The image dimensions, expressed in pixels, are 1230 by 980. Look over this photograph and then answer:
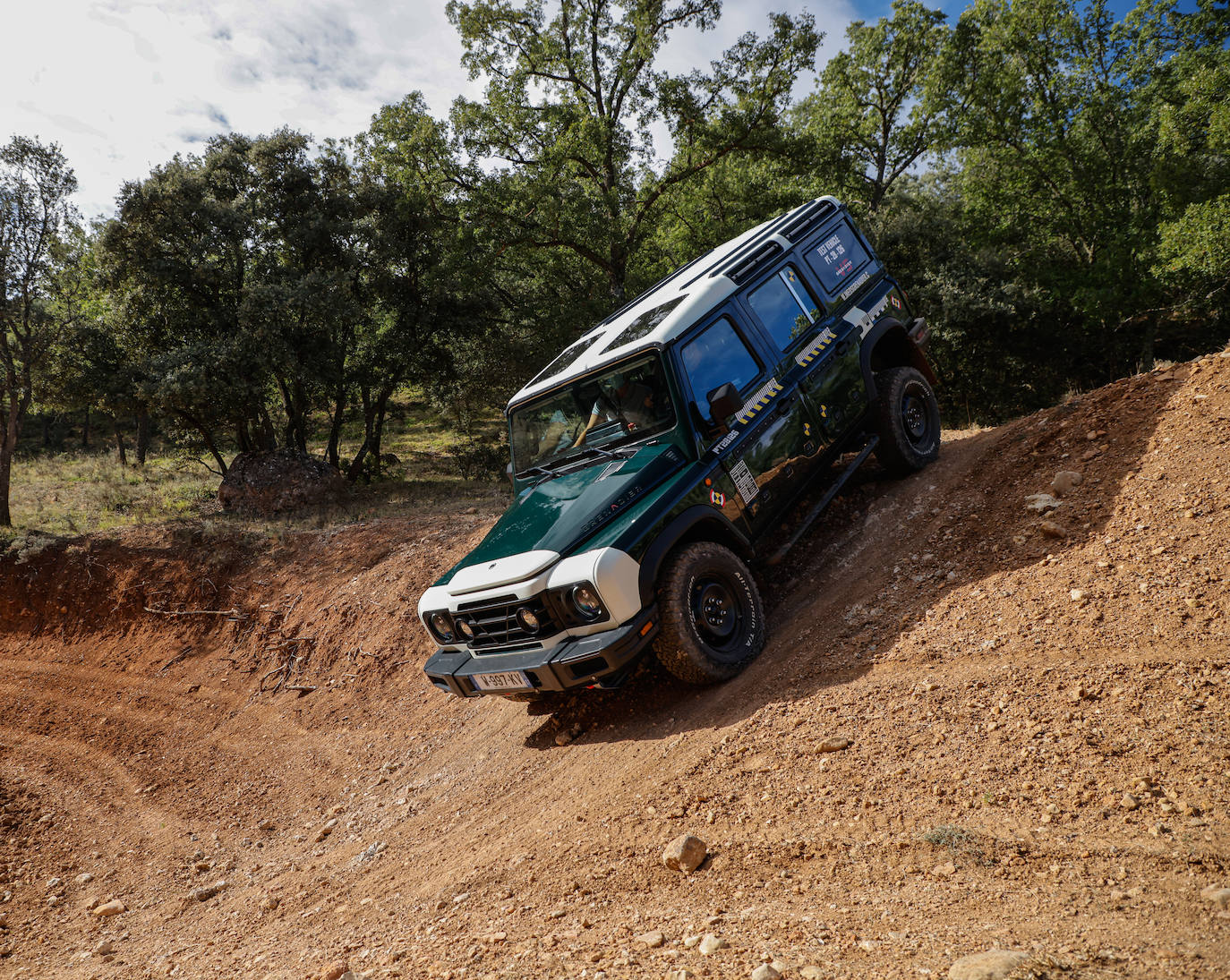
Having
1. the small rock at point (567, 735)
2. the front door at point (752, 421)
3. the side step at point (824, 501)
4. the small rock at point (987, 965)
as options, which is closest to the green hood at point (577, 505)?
the front door at point (752, 421)

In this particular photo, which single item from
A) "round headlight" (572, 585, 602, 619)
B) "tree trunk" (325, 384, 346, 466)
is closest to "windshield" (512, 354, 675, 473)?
"round headlight" (572, 585, 602, 619)

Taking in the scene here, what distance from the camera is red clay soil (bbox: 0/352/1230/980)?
259 centimetres

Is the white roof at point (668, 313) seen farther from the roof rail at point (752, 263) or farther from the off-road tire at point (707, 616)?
the off-road tire at point (707, 616)

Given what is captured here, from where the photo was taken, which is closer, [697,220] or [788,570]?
[788,570]

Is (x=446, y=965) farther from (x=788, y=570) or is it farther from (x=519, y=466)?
(x=788, y=570)

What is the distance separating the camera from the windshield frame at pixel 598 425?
16.5 feet

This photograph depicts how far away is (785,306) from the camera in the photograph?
5.97m

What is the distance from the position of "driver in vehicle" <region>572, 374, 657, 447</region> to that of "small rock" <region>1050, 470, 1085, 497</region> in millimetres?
2960

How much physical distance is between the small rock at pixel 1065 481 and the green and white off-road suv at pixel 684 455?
1.41 m

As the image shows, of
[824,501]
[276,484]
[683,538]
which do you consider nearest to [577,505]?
[683,538]

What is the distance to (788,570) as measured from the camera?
609 cm

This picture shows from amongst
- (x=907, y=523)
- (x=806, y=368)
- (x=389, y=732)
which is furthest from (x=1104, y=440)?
(x=389, y=732)

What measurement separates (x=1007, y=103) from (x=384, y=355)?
66.0ft

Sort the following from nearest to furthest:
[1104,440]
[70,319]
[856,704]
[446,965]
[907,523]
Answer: [446,965]
[856,704]
[1104,440]
[907,523]
[70,319]
